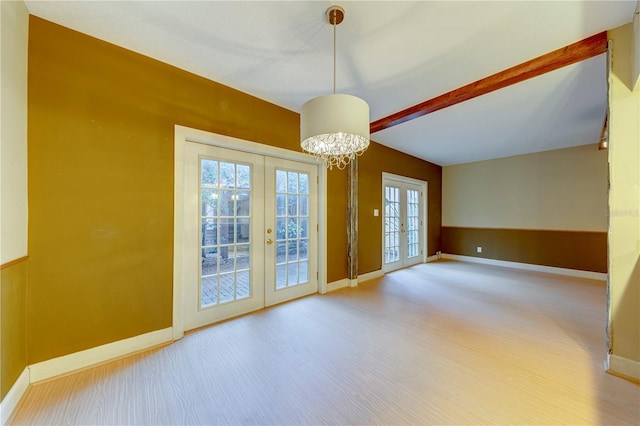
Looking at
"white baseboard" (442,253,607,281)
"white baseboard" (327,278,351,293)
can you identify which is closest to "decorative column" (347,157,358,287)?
"white baseboard" (327,278,351,293)

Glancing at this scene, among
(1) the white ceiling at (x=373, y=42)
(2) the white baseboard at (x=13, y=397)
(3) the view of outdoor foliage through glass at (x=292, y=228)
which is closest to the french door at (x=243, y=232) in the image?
(3) the view of outdoor foliage through glass at (x=292, y=228)

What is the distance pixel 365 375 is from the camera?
1799 millimetres

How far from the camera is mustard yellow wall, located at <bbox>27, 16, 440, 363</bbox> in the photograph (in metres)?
1.73

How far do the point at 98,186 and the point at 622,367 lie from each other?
4.35m

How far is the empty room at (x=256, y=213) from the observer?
1550mm

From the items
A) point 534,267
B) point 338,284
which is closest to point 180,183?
point 338,284

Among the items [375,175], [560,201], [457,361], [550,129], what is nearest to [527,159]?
[560,201]

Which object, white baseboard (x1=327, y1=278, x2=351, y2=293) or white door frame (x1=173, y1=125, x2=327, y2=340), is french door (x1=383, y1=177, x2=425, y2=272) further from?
white door frame (x1=173, y1=125, x2=327, y2=340)

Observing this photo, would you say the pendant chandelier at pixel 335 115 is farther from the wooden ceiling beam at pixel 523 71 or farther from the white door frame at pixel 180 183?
the wooden ceiling beam at pixel 523 71

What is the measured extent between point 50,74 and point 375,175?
164 inches

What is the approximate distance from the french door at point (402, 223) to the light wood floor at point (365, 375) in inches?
83.8

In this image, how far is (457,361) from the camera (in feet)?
6.46

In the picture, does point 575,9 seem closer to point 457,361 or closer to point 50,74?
point 457,361

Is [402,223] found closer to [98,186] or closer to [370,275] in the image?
[370,275]
